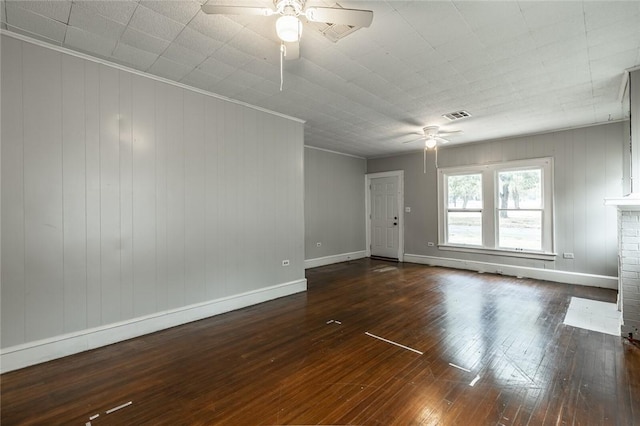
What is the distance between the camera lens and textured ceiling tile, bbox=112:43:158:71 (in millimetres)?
2605

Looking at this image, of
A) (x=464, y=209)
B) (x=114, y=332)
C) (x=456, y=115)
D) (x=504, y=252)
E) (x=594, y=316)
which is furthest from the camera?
(x=464, y=209)

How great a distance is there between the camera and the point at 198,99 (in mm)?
3494

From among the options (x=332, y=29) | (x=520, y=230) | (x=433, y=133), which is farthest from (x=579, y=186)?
(x=332, y=29)

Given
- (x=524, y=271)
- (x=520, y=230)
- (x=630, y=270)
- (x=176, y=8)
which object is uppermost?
(x=176, y=8)

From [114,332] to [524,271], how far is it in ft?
21.5

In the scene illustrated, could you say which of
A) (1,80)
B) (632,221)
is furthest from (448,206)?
(1,80)

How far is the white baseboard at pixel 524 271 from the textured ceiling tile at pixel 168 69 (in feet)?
20.0

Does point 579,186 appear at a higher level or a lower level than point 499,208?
higher

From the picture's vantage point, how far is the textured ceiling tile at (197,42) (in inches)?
93.4

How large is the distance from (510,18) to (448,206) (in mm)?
4888

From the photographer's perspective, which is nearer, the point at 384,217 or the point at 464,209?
the point at 464,209

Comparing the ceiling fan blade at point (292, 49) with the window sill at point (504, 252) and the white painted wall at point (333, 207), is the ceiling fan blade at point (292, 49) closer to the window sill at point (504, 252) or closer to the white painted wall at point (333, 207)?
the white painted wall at point (333, 207)

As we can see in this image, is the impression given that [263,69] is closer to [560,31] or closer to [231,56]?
[231,56]

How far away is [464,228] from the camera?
6.39m
